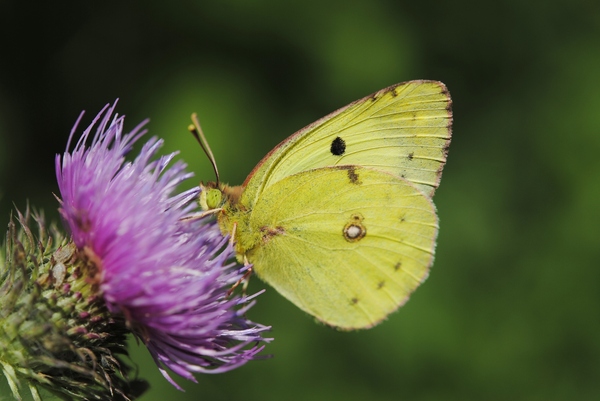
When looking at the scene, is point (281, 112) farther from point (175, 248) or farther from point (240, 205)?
point (175, 248)

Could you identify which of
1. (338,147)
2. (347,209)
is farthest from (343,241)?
(338,147)

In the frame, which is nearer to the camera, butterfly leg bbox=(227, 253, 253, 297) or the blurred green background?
butterfly leg bbox=(227, 253, 253, 297)

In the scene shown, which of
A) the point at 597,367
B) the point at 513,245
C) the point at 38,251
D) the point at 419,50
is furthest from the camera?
the point at 419,50

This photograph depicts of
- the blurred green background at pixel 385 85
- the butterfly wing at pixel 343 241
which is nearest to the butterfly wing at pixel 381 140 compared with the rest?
the butterfly wing at pixel 343 241

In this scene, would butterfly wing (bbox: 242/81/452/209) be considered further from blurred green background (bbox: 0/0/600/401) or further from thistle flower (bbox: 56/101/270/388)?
blurred green background (bbox: 0/0/600/401)

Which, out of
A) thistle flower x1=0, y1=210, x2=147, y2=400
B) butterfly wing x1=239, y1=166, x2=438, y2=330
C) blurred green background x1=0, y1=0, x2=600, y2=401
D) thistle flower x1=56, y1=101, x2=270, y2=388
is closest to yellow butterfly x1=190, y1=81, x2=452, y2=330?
butterfly wing x1=239, y1=166, x2=438, y2=330

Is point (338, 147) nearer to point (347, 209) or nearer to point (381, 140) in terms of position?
point (381, 140)

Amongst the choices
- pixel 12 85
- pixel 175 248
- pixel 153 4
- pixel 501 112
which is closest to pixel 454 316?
pixel 501 112

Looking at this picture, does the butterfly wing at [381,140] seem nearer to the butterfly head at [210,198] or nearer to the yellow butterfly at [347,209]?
the yellow butterfly at [347,209]
